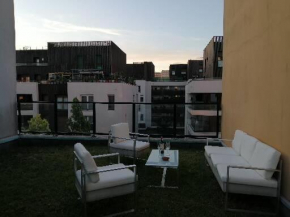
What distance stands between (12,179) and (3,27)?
13.2ft

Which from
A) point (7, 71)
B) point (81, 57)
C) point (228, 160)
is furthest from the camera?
point (81, 57)

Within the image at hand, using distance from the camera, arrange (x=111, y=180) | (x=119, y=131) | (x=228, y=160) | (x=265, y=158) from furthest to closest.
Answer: (x=119, y=131) < (x=228, y=160) < (x=265, y=158) < (x=111, y=180)

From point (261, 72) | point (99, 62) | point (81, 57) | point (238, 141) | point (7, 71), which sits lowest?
point (238, 141)

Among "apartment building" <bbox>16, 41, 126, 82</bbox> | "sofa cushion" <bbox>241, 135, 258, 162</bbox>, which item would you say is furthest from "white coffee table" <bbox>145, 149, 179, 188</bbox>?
"apartment building" <bbox>16, 41, 126, 82</bbox>

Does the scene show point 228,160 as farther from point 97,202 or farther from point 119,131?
point 119,131

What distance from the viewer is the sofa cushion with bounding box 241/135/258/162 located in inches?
154

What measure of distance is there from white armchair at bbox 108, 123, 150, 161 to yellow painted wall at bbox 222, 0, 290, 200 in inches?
87.8

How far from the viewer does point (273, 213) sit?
3.13 meters

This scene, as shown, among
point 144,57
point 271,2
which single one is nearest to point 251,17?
point 271,2

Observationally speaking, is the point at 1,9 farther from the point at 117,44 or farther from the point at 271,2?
the point at 117,44

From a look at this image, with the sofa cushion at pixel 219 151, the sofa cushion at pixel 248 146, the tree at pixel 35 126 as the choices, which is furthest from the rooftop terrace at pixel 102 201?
the tree at pixel 35 126

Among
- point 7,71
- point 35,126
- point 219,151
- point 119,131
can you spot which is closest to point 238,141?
point 219,151

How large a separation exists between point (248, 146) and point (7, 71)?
611 cm

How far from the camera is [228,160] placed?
407 centimetres
